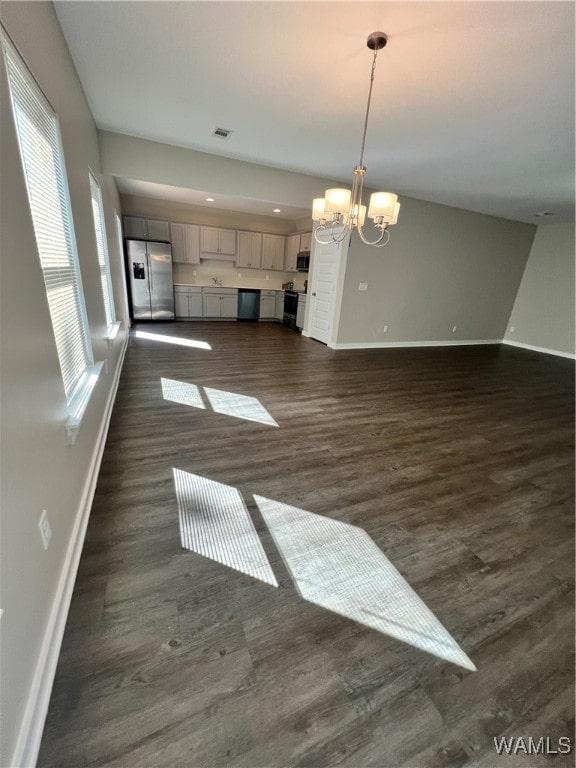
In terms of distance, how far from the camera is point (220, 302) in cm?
790

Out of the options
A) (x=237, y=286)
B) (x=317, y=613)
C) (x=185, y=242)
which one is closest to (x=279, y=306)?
(x=237, y=286)

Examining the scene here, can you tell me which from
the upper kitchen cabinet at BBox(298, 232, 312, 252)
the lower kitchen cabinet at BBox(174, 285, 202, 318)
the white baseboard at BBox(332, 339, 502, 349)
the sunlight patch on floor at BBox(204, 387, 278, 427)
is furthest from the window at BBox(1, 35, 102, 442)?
the upper kitchen cabinet at BBox(298, 232, 312, 252)

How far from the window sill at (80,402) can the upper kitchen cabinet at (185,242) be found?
19.4ft

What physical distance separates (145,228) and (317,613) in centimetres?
781

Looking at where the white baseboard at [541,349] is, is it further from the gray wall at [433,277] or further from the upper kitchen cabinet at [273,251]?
the upper kitchen cabinet at [273,251]

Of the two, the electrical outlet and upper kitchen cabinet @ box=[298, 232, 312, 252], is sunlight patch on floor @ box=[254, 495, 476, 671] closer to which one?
the electrical outlet

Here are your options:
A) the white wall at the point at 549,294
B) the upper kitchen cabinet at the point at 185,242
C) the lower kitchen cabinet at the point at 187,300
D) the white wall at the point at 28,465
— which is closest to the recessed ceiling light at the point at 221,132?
the white wall at the point at 28,465

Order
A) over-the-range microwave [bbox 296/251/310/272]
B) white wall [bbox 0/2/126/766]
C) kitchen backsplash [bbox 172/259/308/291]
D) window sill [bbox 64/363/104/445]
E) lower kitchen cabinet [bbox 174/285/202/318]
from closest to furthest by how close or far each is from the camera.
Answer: white wall [bbox 0/2/126/766] < window sill [bbox 64/363/104/445] < over-the-range microwave [bbox 296/251/310/272] < lower kitchen cabinet [bbox 174/285/202/318] < kitchen backsplash [bbox 172/259/308/291]

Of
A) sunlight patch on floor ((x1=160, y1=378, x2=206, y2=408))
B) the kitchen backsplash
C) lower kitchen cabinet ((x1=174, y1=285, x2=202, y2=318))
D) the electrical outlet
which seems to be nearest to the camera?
the electrical outlet

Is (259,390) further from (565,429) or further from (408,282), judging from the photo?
(408,282)

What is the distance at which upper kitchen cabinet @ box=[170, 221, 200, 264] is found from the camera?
23.6 feet

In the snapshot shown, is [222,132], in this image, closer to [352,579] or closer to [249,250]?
[352,579]

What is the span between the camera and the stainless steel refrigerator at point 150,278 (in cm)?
668

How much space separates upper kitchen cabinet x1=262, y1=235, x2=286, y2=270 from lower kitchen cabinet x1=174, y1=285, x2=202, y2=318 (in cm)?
192
